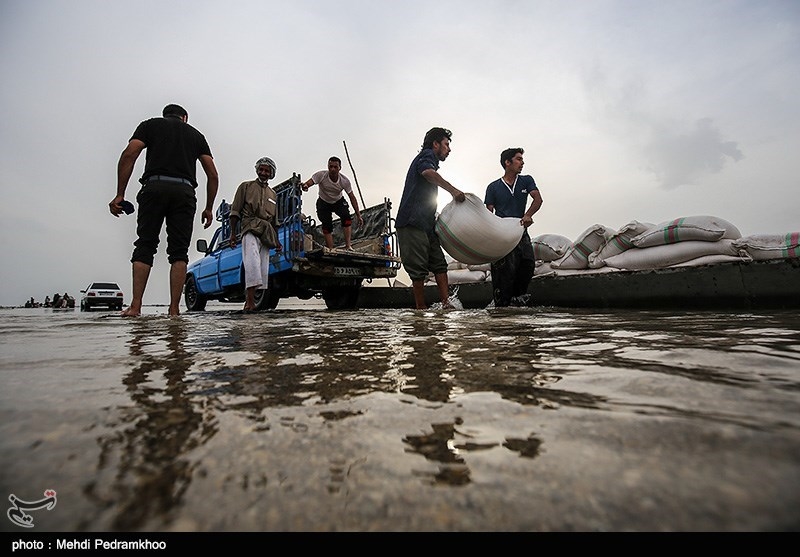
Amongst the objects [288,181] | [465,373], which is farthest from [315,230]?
[465,373]

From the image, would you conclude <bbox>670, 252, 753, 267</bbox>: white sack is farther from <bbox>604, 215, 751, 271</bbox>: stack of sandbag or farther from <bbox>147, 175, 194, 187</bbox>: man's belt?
<bbox>147, 175, 194, 187</bbox>: man's belt

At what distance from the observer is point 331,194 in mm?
6398

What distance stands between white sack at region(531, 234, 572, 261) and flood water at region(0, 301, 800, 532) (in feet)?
19.4

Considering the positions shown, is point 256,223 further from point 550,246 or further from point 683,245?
point 683,245

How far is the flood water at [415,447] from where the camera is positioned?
310 mm

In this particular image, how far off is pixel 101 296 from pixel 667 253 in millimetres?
20468

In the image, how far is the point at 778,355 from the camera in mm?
880

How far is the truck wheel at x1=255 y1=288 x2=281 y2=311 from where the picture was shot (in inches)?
235

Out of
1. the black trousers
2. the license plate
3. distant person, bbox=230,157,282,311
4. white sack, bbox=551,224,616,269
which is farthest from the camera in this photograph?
the license plate

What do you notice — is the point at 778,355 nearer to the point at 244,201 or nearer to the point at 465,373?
the point at 465,373

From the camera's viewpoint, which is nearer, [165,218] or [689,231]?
[165,218]
